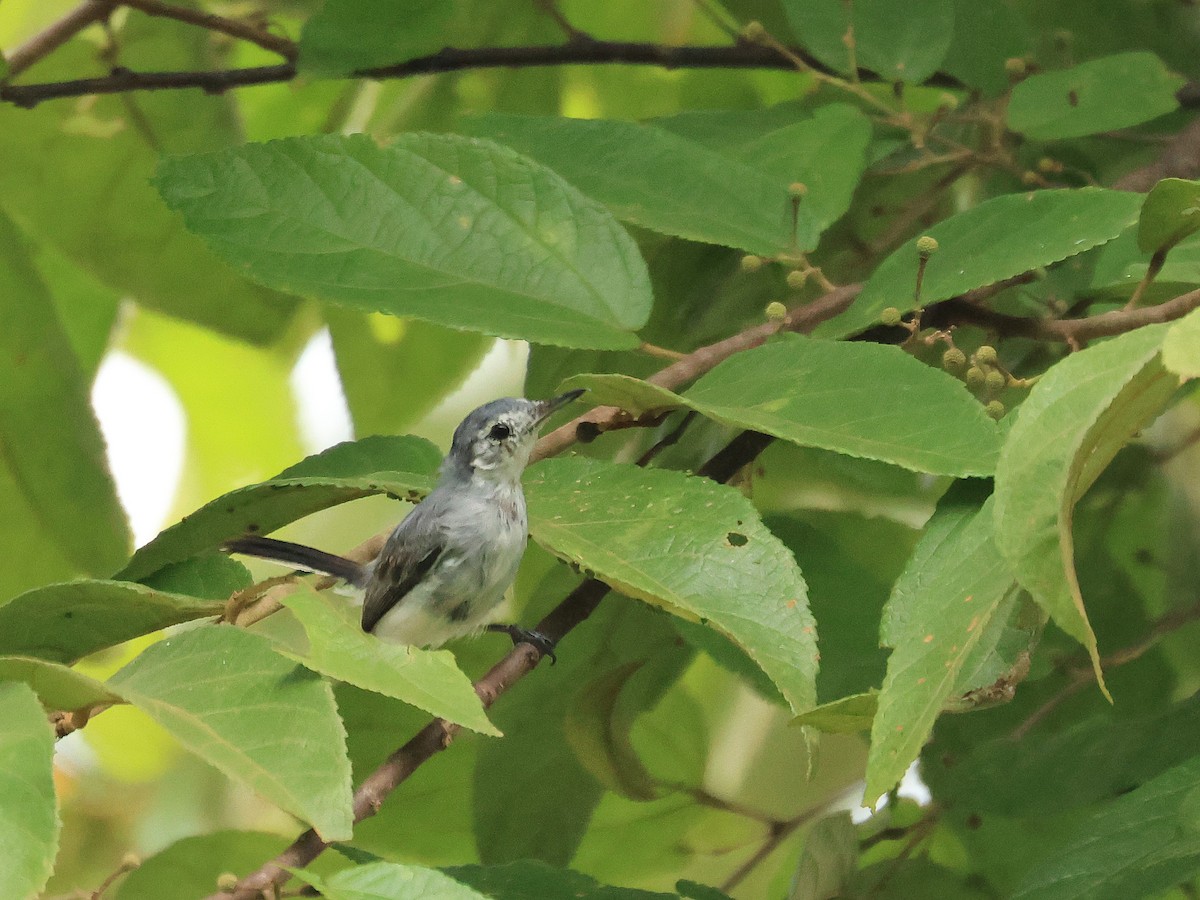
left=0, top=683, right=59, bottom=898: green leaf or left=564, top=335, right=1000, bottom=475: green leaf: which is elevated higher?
left=0, top=683, right=59, bottom=898: green leaf

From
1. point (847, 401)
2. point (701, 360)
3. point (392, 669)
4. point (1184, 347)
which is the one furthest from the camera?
point (701, 360)

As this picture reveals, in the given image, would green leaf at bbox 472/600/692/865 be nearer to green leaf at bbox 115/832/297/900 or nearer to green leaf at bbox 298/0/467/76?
green leaf at bbox 115/832/297/900

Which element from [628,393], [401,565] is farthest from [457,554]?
[628,393]

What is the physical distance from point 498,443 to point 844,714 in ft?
1.86

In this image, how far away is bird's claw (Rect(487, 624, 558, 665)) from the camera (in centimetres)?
63

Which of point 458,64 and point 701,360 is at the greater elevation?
point 458,64

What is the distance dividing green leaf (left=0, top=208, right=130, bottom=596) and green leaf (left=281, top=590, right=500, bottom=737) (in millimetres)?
552

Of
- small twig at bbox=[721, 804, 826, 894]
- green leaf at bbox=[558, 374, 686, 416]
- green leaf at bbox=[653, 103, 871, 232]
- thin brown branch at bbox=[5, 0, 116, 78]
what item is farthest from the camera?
thin brown branch at bbox=[5, 0, 116, 78]

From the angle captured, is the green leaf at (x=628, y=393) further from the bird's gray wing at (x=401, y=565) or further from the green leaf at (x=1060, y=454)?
the bird's gray wing at (x=401, y=565)

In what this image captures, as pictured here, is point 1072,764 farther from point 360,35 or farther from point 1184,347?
point 360,35

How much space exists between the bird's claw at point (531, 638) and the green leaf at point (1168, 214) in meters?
0.33

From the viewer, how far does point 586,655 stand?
0.85 m

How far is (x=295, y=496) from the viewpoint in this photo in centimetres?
65

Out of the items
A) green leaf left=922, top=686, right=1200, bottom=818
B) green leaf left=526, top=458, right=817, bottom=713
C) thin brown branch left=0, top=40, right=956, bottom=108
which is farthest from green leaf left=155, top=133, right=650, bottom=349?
green leaf left=922, top=686, right=1200, bottom=818
